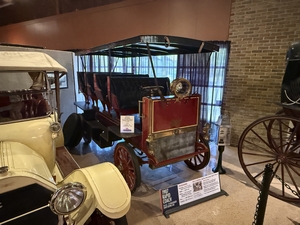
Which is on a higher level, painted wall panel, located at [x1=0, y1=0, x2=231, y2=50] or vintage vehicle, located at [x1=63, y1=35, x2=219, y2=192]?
painted wall panel, located at [x1=0, y1=0, x2=231, y2=50]

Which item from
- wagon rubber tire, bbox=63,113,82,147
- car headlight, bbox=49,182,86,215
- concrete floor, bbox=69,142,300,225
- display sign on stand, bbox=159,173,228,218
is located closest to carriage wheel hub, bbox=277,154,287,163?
concrete floor, bbox=69,142,300,225

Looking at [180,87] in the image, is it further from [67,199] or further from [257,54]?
[257,54]

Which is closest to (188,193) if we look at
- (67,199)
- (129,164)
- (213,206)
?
(213,206)

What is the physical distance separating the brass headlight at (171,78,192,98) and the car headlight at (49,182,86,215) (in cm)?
169

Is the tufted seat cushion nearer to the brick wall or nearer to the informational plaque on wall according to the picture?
the informational plaque on wall

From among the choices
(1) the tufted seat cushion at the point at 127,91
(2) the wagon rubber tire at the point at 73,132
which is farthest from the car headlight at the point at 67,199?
(2) the wagon rubber tire at the point at 73,132

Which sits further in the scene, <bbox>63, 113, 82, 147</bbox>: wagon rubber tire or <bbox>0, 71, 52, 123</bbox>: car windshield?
<bbox>63, 113, 82, 147</bbox>: wagon rubber tire

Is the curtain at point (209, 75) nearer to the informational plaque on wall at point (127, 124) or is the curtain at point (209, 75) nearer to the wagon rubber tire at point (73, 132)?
the informational plaque on wall at point (127, 124)

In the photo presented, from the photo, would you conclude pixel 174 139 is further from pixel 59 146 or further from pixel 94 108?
pixel 94 108

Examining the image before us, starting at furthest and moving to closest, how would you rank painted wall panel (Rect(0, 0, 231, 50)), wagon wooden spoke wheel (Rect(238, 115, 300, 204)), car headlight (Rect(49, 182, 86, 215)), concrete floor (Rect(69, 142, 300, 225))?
painted wall panel (Rect(0, 0, 231, 50))
wagon wooden spoke wheel (Rect(238, 115, 300, 204))
concrete floor (Rect(69, 142, 300, 225))
car headlight (Rect(49, 182, 86, 215))

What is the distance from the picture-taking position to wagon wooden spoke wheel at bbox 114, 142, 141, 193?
8.22ft

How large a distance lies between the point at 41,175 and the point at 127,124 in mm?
1386

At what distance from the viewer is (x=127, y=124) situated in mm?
2750

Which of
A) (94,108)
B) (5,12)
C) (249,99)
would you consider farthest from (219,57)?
(5,12)
